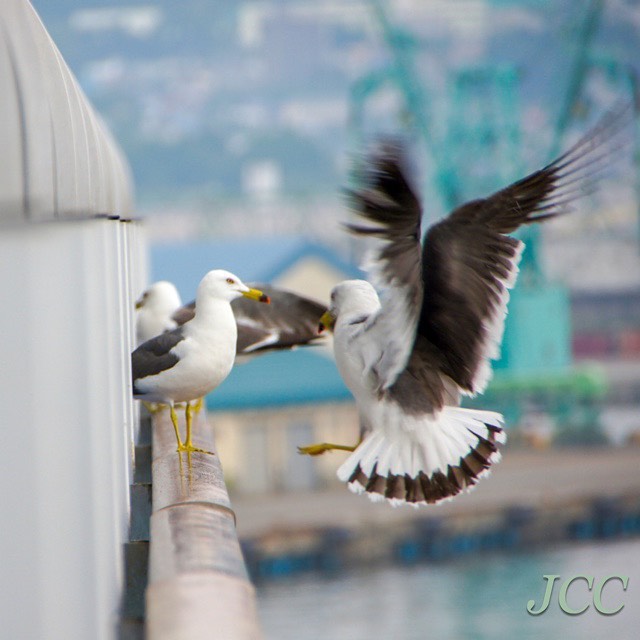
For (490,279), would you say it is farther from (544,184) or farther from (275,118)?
(275,118)

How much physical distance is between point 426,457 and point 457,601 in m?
13.6

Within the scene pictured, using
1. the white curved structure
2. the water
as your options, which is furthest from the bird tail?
the water

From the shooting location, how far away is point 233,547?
130 cm

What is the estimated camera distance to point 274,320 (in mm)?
2492

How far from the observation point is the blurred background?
15.0 metres

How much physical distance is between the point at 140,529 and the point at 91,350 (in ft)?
2.16

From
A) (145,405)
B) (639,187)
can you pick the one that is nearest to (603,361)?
(639,187)

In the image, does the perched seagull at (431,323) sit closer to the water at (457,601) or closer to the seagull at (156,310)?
the seagull at (156,310)

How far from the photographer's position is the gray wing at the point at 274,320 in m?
2.41

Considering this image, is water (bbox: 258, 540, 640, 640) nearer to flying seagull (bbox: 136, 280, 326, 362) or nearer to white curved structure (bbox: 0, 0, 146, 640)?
flying seagull (bbox: 136, 280, 326, 362)

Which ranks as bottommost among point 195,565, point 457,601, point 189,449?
point 457,601

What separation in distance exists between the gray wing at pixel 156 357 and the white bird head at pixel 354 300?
263mm

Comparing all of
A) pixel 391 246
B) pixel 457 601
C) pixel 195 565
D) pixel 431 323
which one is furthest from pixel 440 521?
pixel 195 565

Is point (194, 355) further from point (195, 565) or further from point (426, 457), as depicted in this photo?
point (195, 565)
